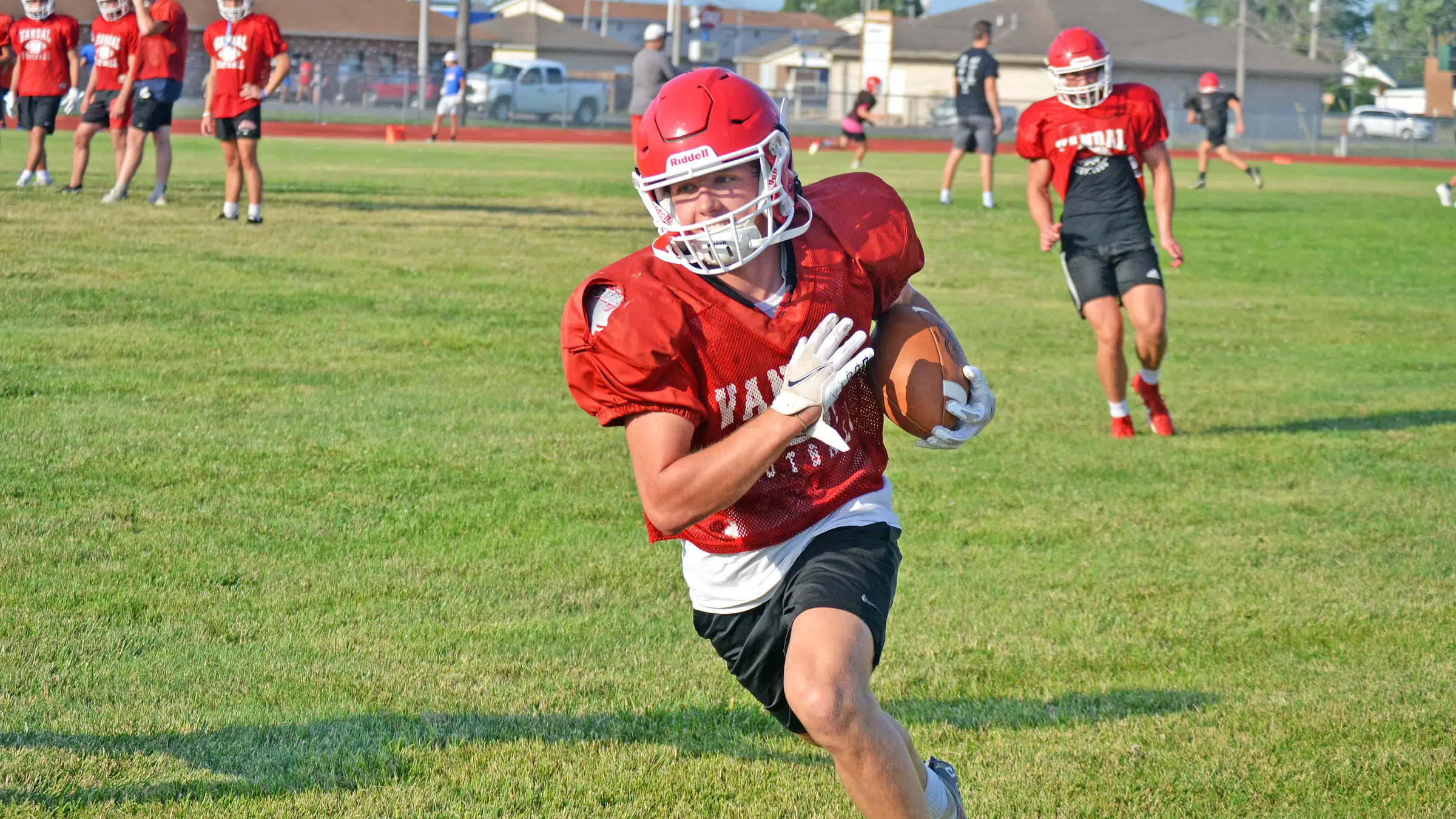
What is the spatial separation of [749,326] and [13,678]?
2471mm

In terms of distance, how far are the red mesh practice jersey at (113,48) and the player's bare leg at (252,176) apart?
6.16 feet

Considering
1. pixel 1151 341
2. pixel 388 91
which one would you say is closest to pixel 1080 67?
pixel 1151 341

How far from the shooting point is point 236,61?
41.9 feet

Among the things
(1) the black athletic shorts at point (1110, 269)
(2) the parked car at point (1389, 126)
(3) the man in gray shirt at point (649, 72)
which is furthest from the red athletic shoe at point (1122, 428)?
(2) the parked car at point (1389, 126)

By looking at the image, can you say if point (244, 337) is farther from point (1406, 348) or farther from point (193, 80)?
point (193, 80)

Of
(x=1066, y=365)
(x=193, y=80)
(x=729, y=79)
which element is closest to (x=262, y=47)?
(x=1066, y=365)

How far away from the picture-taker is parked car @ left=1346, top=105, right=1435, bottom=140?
52.0 meters

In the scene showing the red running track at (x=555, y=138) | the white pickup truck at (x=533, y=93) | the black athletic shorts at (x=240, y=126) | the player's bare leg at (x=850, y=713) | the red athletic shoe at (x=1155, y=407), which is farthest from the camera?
the white pickup truck at (x=533, y=93)

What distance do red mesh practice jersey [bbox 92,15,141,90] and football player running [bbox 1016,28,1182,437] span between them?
9.63 m

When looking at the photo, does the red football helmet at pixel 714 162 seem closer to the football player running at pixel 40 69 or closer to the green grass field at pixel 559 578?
the green grass field at pixel 559 578

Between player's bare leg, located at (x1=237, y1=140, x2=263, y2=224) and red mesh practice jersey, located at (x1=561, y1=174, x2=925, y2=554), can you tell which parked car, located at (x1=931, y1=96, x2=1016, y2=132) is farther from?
red mesh practice jersey, located at (x1=561, y1=174, x2=925, y2=554)

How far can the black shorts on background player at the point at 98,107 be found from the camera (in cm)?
1425

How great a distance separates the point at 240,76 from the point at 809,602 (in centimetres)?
1120

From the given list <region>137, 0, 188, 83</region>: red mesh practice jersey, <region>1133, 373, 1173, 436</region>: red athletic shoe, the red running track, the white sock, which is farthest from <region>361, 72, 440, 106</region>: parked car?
the white sock
